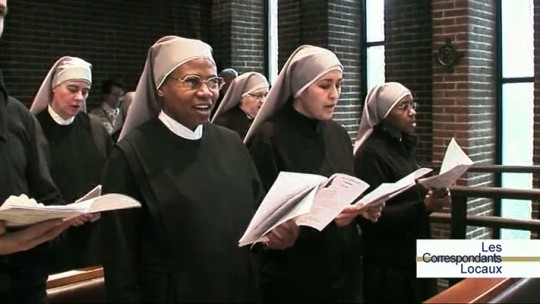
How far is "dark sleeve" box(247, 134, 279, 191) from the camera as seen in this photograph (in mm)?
2682

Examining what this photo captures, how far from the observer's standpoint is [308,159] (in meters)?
2.74

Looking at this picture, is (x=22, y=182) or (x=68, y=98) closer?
(x=22, y=182)

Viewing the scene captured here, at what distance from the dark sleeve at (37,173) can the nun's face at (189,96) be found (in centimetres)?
45

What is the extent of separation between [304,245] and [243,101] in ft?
8.72

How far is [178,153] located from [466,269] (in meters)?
1.14

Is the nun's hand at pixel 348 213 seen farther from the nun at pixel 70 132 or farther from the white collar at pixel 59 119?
the white collar at pixel 59 119

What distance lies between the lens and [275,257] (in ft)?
8.79

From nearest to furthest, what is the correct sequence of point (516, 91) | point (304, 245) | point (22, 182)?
point (22, 182), point (304, 245), point (516, 91)

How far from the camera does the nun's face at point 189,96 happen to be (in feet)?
7.27

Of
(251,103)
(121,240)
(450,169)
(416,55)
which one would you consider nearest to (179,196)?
(121,240)

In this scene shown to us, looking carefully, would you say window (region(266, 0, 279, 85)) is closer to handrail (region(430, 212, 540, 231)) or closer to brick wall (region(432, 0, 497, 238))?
brick wall (region(432, 0, 497, 238))

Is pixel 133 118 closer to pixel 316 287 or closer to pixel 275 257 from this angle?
pixel 275 257

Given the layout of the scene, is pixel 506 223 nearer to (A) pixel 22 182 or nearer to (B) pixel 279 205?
(B) pixel 279 205

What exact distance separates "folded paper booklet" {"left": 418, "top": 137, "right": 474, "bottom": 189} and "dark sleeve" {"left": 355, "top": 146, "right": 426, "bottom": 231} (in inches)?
7.4
